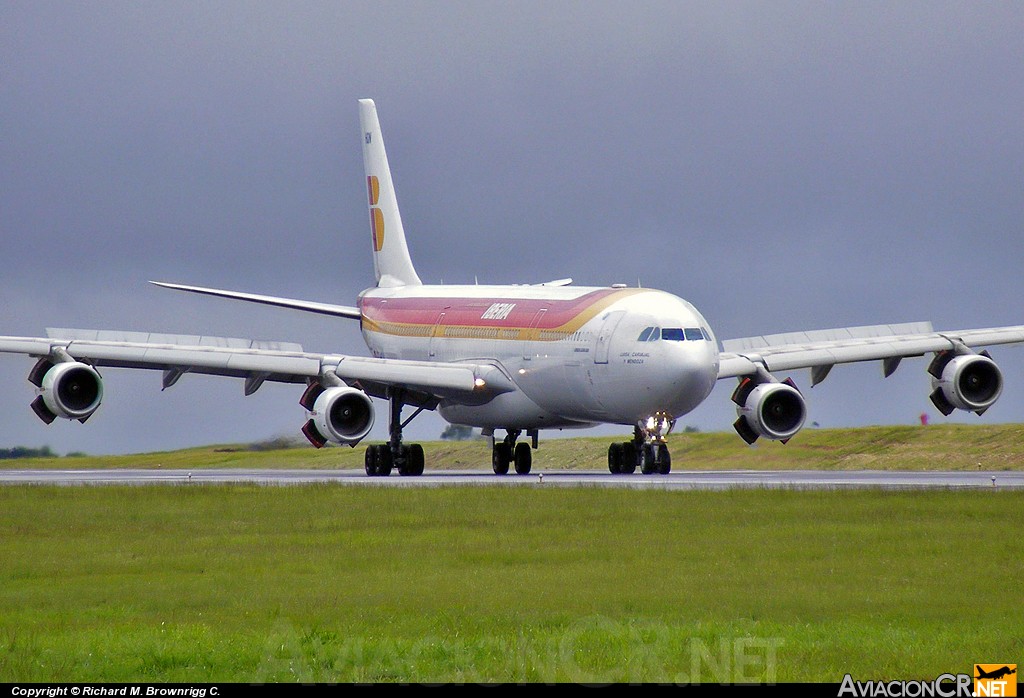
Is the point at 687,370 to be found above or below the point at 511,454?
above

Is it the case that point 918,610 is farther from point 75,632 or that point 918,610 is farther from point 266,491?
point 266,491

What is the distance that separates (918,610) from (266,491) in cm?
1843

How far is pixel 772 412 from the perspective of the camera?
41656mm

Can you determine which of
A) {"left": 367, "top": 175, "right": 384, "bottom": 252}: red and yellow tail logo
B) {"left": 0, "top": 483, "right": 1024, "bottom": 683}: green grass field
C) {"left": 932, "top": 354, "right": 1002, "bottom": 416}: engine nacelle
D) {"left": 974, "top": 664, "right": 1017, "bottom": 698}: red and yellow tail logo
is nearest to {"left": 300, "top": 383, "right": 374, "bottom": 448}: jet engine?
{"left": 0, "top": 483, "right": 1024, "bottom": 683}: green grass field

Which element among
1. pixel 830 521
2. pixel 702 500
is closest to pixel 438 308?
pixel 702 500

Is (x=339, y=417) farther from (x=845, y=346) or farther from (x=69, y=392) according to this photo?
(x=845, y=346)

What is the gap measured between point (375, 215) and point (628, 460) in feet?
64.4

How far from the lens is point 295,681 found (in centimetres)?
1276

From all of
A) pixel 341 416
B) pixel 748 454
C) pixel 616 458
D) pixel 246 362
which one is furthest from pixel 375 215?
pixel 341 416

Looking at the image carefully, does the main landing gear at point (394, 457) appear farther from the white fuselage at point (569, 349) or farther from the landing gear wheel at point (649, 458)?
the landing gear wheel at point (649, 458)

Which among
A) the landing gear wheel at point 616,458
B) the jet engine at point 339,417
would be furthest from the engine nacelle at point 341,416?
the landing gear wheel at point 616,458

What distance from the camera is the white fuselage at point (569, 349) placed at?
126 ft

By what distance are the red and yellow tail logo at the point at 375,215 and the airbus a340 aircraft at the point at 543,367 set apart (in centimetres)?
1014

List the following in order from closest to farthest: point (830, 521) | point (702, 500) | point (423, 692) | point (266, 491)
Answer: point (423, 692) → point (830, 521) → point (702, 500) → point (266, 491)
